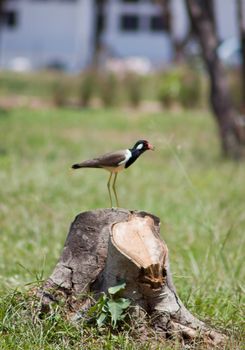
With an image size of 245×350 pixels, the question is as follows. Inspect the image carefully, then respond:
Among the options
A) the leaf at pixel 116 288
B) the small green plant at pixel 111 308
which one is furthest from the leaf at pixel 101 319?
the leaf at pixel 116 288

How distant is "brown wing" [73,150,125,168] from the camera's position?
3.97m

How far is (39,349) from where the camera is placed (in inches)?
145

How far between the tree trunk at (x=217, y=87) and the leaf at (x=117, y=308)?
7789 mm

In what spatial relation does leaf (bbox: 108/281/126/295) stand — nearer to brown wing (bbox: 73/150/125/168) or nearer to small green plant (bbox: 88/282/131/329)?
small green plant (bbox: 88/282/131/329)

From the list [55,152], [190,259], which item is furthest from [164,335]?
[55,152]

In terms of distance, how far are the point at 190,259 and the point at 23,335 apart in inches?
80.0

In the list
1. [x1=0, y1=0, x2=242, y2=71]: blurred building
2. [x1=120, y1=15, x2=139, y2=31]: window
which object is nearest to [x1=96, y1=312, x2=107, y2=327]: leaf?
[x1=0, y1=0, x2=242, y2=71]: blurred building

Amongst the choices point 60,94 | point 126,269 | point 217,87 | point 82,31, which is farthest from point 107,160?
point 82,31

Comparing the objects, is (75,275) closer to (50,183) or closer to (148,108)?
(50,183)

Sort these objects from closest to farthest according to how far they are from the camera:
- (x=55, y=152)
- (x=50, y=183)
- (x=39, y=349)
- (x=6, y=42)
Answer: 1. (x=39, y=349)
2. (x=50, y=183)
3. (x=55, y=152)
4. (x=6, y=42)

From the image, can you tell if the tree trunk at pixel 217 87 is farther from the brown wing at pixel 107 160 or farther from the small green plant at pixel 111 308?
the small green plant at pixel 111 308

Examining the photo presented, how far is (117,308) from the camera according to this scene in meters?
3.76

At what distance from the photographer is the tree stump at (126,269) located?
374 cm

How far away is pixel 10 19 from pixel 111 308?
118ft
